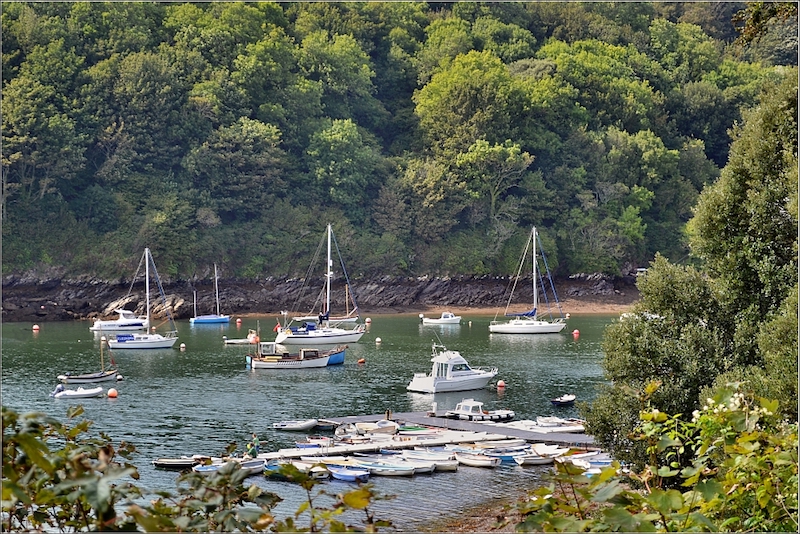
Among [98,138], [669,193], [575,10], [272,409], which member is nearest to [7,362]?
[272,409]

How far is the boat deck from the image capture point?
2950cm

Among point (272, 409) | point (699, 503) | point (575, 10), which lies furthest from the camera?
point (575, 10)

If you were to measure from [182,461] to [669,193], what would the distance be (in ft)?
219

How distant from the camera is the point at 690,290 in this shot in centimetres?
1933

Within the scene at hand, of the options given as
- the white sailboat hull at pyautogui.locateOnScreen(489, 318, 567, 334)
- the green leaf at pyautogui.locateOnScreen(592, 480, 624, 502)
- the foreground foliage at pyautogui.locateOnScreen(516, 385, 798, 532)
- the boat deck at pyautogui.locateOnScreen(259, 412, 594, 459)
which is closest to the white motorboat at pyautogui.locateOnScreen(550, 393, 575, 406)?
the boat deck at pyautogui.locateOnScreen(259, 412, 594, 459)

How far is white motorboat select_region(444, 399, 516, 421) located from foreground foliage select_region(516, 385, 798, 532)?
27.4 m

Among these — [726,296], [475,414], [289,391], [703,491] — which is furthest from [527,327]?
[703,491]

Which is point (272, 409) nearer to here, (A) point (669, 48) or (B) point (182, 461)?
(B) point (182, 461)

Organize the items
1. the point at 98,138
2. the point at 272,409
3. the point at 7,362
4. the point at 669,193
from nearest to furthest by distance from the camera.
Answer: the point at 272,409 < the point at 7,362 < the point at 98,138 < the point at 669,193

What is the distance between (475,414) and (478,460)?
7327mm

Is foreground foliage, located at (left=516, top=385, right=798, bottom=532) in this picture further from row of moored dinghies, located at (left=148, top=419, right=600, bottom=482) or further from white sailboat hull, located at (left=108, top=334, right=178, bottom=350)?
white sailboat hull, located at (left=108, top=334, right=178, bottom=350)

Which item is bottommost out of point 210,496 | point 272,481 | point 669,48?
point 272,481

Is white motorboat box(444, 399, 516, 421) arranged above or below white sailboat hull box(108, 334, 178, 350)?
below

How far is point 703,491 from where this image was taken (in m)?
6.37
